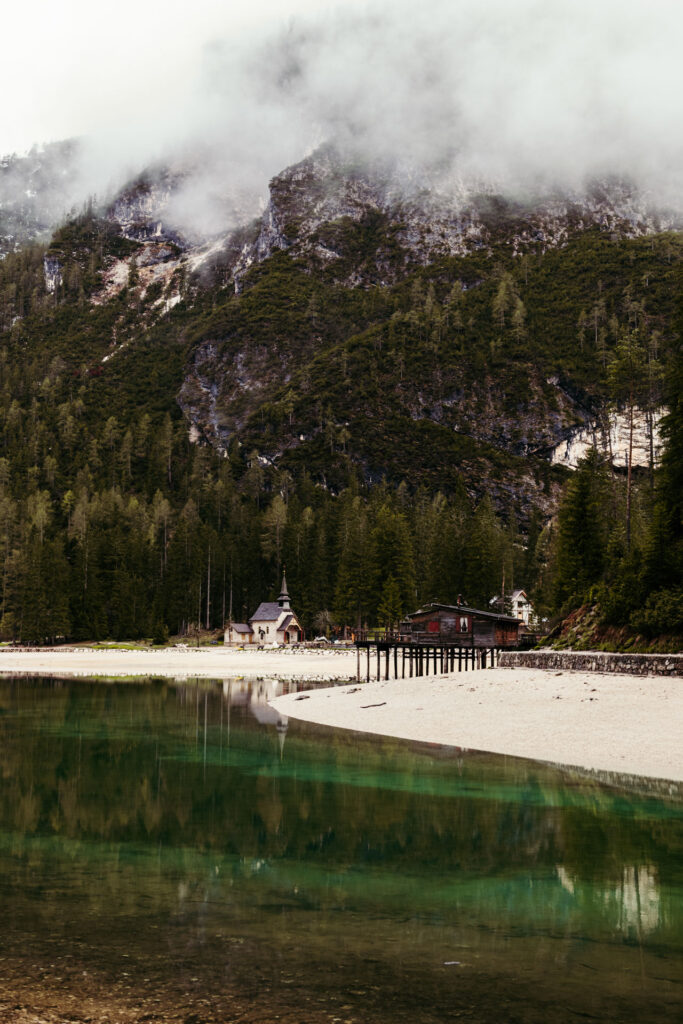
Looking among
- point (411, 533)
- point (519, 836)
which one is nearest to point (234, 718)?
point (519, 836)

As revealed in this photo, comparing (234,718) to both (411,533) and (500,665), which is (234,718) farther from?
(411,533)

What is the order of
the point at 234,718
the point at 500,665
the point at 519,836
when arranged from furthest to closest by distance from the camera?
the point at 500,665
the point at 234,718
the point at 519,836

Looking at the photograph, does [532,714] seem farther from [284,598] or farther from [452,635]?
[284,598]

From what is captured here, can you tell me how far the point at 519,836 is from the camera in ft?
60.5

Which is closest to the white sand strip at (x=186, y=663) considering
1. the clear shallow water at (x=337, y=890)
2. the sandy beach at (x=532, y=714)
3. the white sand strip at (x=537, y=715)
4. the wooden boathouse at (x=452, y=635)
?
the wooden boathouse at (x=452, y=635)

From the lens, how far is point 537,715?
3438 centimetres

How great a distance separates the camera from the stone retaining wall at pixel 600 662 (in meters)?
36.9

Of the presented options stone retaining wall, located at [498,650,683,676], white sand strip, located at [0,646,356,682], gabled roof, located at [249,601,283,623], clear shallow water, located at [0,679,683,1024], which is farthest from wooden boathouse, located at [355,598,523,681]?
gabled roof, located at [249,601,283,623]

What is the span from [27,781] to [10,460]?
182m

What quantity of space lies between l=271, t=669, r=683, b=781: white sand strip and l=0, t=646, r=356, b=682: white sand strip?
22.9 m

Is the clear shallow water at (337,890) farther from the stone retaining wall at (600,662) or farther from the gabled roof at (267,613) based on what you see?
the gabled roof at (267,613)

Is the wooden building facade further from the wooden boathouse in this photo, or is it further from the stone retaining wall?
the stone retaining wall

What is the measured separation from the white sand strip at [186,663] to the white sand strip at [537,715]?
22862 mm

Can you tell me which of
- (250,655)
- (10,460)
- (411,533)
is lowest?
(250,655)
